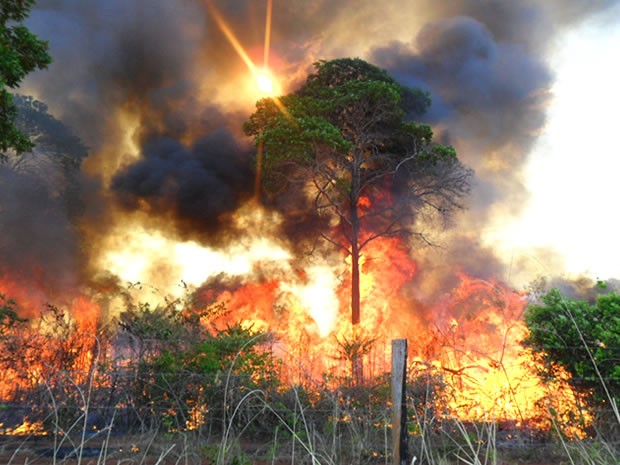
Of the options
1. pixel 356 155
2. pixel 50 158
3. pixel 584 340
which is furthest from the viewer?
pixel 50 158

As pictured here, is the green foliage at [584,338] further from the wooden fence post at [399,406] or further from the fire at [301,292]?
the wooden fence post at [399,406]

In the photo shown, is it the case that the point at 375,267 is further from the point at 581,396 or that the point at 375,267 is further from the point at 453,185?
the point at 581,396

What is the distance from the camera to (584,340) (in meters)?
7.56

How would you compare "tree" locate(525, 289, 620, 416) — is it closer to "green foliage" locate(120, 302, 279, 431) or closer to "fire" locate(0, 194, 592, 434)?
"fire" locate(0, 194, 592, 434)

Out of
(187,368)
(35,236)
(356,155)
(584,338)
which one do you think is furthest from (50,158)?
(584,338)

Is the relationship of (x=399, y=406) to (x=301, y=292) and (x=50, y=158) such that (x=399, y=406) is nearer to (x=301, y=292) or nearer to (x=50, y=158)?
(x=301, y=292)

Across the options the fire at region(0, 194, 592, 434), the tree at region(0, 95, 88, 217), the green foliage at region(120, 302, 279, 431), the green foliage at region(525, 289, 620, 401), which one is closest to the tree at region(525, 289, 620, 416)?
the green foliage at region(525, 289, 620, 401)

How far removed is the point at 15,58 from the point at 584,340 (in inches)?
432

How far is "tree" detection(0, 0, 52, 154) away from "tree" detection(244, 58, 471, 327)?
9.20 m

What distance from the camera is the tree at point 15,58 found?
7.77 meters

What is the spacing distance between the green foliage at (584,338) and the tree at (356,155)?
9909mm

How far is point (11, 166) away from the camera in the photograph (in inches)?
1069

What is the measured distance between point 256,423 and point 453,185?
14.5 metres

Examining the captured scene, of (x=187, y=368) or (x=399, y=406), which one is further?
(x=187, y=368)
